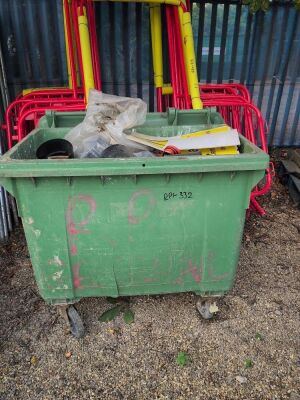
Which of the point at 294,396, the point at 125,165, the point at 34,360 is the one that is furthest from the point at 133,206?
the point at 294,396

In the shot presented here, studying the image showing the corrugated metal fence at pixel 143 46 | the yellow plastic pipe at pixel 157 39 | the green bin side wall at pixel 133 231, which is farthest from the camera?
the corrugated metal fence at pixel 143 46

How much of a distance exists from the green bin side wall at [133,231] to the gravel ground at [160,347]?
1.20 ft

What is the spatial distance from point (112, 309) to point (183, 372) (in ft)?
2.21

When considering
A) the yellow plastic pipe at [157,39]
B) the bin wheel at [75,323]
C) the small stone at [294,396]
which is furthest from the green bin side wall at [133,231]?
the yellow plastic pipe at [157,39]

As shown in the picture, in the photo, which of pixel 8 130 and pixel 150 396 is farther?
pixel 8 130

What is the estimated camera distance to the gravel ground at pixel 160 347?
1.95 meters

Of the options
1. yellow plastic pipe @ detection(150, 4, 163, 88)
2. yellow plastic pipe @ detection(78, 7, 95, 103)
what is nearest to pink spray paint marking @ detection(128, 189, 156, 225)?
yellow plastic pipe @ detection(78, 7, 95, 103)

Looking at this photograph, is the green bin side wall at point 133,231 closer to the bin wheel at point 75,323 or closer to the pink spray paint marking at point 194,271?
the pink spray paint marking at point 194,271

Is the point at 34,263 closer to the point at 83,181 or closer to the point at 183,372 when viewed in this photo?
the point at 83,181

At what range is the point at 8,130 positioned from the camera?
114 inches

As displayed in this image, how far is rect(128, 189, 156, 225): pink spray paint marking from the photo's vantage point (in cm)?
179

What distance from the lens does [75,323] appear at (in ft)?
7.30

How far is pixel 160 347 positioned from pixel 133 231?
2.68 ft

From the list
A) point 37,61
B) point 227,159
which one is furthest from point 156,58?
point 227,159
